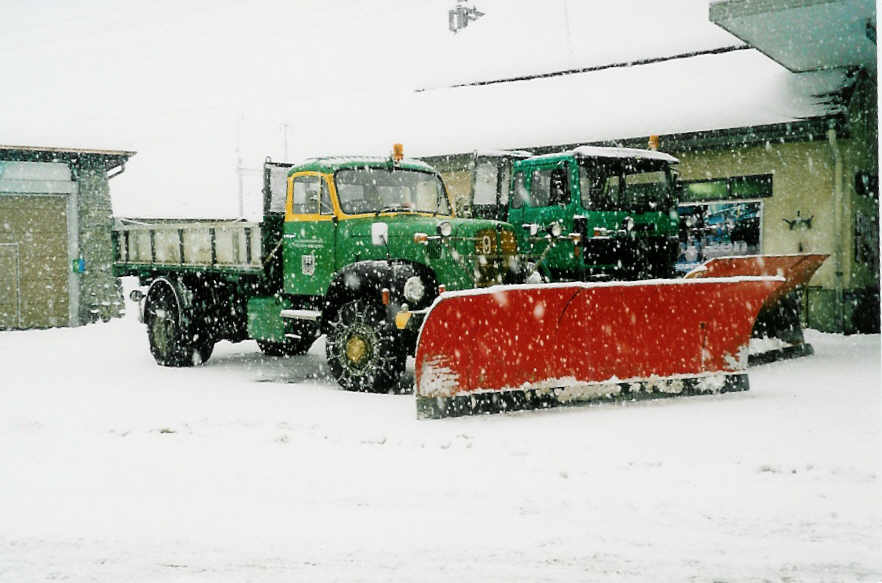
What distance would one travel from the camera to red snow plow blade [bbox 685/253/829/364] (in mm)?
11305

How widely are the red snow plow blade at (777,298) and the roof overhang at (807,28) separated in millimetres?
2999

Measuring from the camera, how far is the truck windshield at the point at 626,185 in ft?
37.3

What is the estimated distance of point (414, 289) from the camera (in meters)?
9.17

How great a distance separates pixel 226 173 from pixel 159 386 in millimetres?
49264

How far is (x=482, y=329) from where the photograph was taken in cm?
770

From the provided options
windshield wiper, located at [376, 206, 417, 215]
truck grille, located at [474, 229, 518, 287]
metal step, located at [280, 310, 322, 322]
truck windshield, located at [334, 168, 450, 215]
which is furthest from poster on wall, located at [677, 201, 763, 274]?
metal step, located at [280, 310, 322, 322]

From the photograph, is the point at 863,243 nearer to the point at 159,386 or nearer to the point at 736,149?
the point at 736,149

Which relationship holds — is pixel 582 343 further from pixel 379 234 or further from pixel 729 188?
pixel 729 188

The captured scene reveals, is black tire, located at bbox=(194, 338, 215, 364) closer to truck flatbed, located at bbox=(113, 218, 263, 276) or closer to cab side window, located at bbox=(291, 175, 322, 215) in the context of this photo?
truck flatbed, located at bbox=(113, 218, 263, 276)

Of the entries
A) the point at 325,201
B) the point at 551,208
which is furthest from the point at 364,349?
the point at 551,208

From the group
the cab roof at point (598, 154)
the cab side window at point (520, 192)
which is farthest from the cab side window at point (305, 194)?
the cab roof at point (598, 154)

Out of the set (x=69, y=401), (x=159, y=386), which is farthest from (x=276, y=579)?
(x=159, y=386)

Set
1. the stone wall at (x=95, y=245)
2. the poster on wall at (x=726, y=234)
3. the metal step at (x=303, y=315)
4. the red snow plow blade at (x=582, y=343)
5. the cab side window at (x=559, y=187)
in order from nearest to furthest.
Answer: the red snow plow blade at (x=582, y=343) → the metal step at (x=303, y=315) → the cab side window at (x=559, y=187) → the poster on wall at (x=726, y=234) → the stone wall at (x=95, y=245)

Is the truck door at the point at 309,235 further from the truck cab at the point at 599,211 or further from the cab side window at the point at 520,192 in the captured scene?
the cab side window at the point at 520,192
